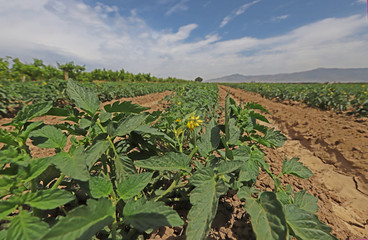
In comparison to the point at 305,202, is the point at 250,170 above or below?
above

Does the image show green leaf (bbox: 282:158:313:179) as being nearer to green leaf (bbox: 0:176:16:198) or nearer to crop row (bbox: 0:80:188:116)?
green leaf (bbox: 0:176:16:198)

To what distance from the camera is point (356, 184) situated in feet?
7.52

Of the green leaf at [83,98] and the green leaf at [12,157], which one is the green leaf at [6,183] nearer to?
the green leaf at [12,157]

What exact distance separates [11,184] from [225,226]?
1.13m

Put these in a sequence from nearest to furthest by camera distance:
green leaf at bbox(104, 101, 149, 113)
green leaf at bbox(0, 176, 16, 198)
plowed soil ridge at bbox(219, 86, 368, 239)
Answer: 1. green leaf at bbox(0, 176, 16, 198)
2. green leaf at bbox(104, 101, 149, 113)
3. plowed soil ridge at bbox(219, 86, 368, 239)

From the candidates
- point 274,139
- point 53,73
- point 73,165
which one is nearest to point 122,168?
point 73,165

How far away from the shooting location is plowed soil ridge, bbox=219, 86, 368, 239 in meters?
1.57

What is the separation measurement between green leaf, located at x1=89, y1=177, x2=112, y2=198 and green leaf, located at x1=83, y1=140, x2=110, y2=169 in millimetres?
62

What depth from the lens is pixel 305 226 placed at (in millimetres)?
694

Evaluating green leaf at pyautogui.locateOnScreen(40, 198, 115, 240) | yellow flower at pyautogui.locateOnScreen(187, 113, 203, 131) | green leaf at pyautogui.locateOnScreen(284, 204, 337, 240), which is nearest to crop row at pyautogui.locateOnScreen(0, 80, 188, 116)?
yellow flower at pyautogui.locateOnScreen(187, 113, 203, 131)

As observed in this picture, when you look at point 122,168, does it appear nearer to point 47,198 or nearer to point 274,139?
point 47,198

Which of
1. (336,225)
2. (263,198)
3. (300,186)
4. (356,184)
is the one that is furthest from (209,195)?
(356,184)

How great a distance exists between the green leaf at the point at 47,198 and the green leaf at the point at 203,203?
43 centimetres

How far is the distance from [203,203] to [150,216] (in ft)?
0.70
